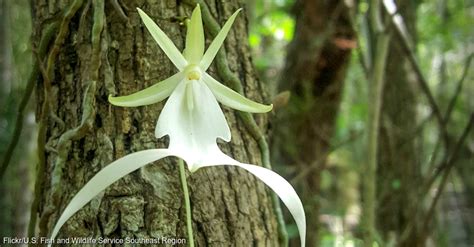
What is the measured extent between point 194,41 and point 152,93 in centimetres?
6

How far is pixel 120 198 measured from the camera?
1.98 feet

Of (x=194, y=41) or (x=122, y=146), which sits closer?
(x=194, y=41)

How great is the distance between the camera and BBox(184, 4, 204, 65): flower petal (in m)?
0.48

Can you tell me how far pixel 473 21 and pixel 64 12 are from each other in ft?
9.23

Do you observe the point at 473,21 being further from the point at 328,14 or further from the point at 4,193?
the point at 4,193

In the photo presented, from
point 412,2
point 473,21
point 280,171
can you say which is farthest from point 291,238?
point 473,21

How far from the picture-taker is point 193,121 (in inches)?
18.8

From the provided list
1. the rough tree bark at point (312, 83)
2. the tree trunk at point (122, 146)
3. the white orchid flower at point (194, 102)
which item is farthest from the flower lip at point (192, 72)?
the rough tree bark at point (312, 83)

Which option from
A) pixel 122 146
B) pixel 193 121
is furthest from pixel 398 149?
pixel 193 121

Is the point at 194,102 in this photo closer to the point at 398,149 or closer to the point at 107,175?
the point at 107,175

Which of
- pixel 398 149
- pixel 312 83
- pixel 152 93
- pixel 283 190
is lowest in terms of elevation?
pixel 283 190

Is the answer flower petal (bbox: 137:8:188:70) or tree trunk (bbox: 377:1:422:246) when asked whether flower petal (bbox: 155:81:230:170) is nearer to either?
flower petal (bbox: 137:8:188:70)

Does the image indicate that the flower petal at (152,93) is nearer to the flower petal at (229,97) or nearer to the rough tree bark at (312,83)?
the flower petal at (229,97)

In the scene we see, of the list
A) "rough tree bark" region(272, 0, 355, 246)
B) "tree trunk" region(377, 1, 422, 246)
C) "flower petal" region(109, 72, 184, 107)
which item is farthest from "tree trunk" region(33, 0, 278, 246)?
"tree trunk" region(377, 1, 422, 246)
